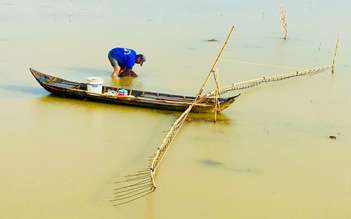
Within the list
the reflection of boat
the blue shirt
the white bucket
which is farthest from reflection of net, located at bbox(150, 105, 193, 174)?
the blue shirt

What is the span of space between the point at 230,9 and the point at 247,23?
2665 mm

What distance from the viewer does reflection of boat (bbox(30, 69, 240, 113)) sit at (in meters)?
6.14

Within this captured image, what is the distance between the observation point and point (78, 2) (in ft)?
54.8

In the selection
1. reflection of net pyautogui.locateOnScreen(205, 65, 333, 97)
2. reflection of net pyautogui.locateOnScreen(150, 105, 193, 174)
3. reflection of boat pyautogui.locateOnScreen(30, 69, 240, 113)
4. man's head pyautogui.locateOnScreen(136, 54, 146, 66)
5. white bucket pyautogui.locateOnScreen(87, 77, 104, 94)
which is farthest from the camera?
man's head pyautogui.locateOnScreen(136, 54, 146, 66)

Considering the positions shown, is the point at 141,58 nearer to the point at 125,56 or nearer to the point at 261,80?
the point at 125,56

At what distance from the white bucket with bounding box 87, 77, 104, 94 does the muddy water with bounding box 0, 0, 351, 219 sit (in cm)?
21

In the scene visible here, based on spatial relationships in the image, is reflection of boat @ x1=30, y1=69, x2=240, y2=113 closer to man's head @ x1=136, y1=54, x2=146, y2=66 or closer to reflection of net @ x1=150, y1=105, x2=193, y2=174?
reflection of net @ x1=150, y1=105, x2=193, y2=174

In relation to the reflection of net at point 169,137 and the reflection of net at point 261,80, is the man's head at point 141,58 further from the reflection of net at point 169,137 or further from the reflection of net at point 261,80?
the reflection of net at point 169,137

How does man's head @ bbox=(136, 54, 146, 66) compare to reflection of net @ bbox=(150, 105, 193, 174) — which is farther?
man's head @ bbox=(136, 54, 146, 66)

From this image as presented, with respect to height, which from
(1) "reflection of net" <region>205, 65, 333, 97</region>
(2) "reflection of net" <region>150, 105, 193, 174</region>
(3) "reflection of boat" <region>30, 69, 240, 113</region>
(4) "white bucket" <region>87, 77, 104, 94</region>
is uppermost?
(1) "reflection of net" <region>205, 65, 333, 97</region>

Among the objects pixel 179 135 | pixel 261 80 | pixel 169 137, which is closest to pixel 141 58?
pixel 261 80

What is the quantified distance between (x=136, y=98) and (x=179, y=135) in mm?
965

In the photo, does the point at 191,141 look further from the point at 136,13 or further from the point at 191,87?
the point at 136,13

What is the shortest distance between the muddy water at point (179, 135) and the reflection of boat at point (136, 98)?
105mm
